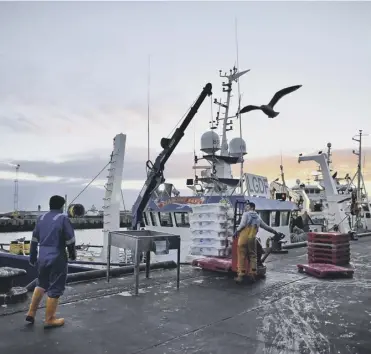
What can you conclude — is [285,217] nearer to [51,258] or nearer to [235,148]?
[235,148]

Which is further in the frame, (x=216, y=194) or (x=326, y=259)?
(x=216, y=194)

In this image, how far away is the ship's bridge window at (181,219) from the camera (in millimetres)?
15415

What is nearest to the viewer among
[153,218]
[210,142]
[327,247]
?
[327,247]

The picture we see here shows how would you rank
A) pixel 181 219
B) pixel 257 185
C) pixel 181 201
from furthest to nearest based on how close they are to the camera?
pixel 181 219 < pixel 181 201 < pixel 257 185

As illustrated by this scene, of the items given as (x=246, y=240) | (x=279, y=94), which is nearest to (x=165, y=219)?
(x=279, y=94)

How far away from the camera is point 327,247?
9.49m

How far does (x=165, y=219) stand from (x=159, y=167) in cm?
256

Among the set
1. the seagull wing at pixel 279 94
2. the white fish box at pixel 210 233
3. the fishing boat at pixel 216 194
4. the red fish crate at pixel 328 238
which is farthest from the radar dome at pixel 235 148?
the white fish box at pixel 210 233

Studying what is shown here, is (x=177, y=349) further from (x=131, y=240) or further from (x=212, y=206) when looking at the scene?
(x=212, y=206)

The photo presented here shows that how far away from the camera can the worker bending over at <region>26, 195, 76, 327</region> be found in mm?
4465

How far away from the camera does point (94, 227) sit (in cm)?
7400

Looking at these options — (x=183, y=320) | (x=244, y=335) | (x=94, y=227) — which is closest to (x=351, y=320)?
(x=244, y=335)

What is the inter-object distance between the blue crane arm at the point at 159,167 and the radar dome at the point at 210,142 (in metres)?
4.44

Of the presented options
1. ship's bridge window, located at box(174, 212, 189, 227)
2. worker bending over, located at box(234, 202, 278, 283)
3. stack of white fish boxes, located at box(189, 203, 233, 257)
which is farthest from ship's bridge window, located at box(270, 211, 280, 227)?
worker bending over, located at box(234, 202, 278, 283)
